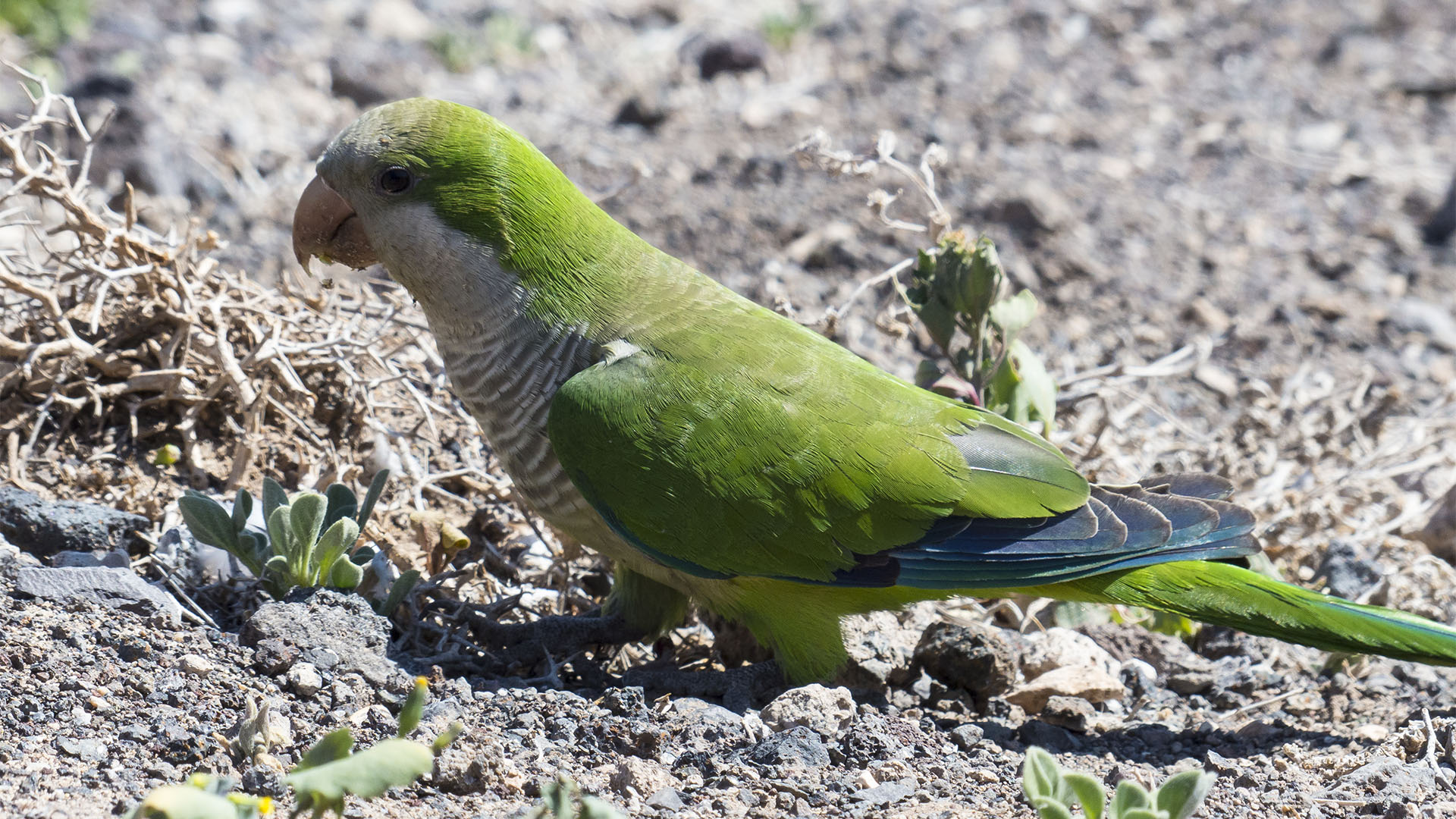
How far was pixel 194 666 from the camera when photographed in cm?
294

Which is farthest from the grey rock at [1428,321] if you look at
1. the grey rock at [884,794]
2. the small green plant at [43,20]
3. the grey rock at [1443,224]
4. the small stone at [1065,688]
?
the small green plant at [43,20]

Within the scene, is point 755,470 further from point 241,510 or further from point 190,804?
point 190,804

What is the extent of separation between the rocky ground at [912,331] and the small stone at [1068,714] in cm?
1

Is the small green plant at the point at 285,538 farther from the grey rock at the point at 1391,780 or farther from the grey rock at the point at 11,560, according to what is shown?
the grey rock at the point at 1391,780

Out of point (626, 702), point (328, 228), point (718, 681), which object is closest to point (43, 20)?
point (328, 228)

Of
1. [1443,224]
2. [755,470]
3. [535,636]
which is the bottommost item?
[535,636]

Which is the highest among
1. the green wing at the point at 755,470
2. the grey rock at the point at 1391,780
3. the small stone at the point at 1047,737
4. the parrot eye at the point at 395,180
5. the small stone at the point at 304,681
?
the parrot eye at the point at 395,180

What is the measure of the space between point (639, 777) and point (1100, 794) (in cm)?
95

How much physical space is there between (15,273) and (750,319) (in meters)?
2.19

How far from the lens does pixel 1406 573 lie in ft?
Answer: 14.1

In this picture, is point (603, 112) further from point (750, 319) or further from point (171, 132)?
point (750, 319)

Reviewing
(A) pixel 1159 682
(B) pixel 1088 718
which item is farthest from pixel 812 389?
(A) pixel 1159 682

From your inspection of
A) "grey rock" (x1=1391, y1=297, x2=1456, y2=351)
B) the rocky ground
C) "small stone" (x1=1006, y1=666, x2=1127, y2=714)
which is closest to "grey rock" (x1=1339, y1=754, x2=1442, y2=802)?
the rocky ground

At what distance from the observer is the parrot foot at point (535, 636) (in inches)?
142
